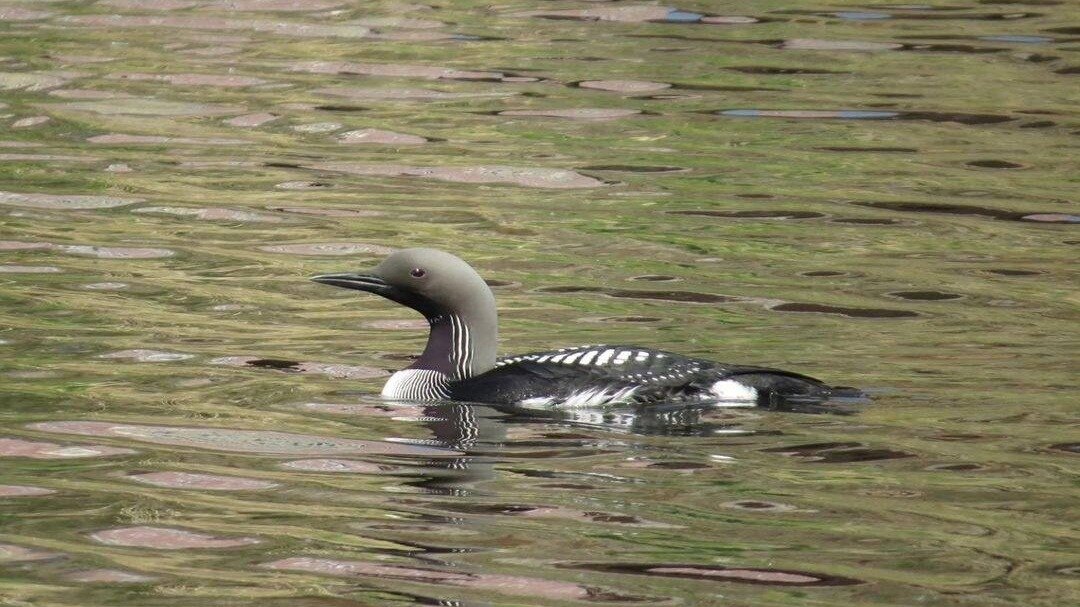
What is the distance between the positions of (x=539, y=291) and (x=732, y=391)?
2406mm

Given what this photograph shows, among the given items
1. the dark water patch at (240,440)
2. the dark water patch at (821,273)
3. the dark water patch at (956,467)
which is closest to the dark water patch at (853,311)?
the dark water patch at (821,273)

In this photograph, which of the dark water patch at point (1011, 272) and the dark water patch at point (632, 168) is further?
the dark water patch at point (632, 168)

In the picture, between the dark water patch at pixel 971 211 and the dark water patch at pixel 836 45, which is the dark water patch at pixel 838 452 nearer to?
the dark water patch at pixel 971 211

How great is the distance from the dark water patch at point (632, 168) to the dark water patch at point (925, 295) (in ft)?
10.0

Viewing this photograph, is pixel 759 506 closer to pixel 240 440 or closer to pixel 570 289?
pixel 240 440

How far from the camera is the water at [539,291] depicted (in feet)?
20.1

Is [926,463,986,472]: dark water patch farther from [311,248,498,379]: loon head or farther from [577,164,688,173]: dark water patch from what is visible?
[577,164,688,173]: dark water patch

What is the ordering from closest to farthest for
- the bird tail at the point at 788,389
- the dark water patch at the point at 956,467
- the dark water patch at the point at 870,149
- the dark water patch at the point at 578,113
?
the dark water patch at the point at 956,467, the bird tail at the point at 788,389, the dark water patch at the point at 870,149, the dark water patch at the point at 578,113

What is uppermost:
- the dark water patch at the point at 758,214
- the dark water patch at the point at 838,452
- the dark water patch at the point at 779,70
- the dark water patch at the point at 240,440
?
the dark water patch at the point at 779,70

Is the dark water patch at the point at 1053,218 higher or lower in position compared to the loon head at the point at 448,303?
lower

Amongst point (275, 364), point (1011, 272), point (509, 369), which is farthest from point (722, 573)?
point (1011, 272)

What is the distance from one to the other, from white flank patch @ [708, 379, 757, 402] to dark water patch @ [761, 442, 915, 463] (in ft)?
1.92

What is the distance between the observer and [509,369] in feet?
26.4

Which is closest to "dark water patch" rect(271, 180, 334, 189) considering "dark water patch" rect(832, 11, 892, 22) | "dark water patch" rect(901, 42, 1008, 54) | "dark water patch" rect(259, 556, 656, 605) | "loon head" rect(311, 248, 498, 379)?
"loon head" rect(311, 248, 498, 379)
